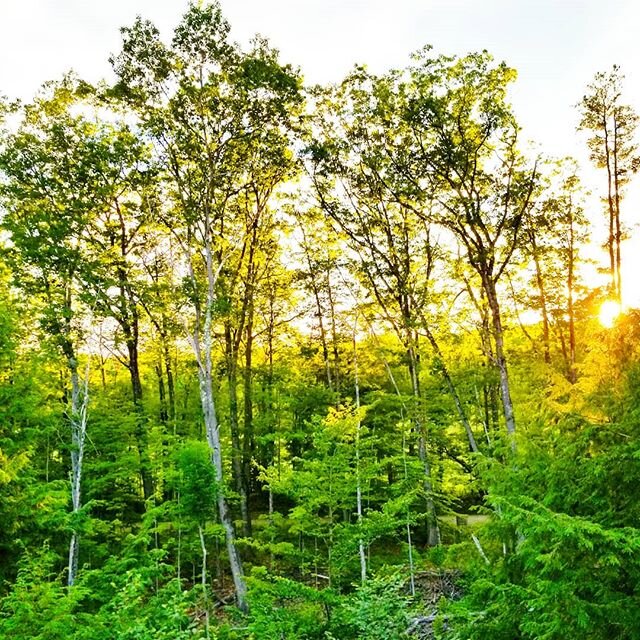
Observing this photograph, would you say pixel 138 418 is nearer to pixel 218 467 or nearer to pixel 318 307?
pixel 218 467

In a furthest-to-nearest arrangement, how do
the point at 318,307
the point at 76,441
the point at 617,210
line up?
the point at 318,307, the point at 76,441, the point at 617,210

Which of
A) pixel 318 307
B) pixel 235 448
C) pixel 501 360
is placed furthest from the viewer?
pixel 318 307

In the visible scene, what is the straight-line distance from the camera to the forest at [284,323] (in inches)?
293

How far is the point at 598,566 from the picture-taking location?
4289 mm

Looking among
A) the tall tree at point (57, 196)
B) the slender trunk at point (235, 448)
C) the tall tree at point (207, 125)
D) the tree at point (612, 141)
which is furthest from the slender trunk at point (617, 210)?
the tall tree at point (57, 196)

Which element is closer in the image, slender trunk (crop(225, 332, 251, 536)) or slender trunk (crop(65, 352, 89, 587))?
slender trunk (crop(65, 352, 89, 587))

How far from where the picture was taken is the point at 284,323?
22750 millimetres

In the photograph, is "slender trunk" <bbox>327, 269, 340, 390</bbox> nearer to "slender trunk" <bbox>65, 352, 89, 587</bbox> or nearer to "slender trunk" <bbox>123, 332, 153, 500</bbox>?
"slender trunk" <bbox>123, 332, 153, 500</bbox>

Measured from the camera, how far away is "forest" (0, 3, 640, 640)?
7.45m

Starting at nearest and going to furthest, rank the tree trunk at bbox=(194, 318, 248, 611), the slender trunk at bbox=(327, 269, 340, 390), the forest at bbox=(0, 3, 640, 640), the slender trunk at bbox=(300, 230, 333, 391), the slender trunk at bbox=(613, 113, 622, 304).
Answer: the forest at bbox=(0, 3, 640, 640) → the tree trunk at bbox=(194, 318, 248, 611) → the slender trunk at bbox=(613, 113, 622, 304) → the slender trunk at bbox=(300, 230, 333, 391) → the slender trunk at bbox=(327, 269, 340, 390)

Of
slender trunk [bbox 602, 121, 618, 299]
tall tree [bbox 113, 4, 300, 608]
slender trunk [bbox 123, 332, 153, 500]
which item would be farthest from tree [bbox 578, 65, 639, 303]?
slender trunk [bbox 123, 332, 153, 500]

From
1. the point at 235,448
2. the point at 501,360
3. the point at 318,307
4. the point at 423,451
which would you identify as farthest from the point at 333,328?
the point at 501,360

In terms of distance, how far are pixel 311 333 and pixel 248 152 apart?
8949 millimetres

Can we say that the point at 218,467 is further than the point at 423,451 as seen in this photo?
No
